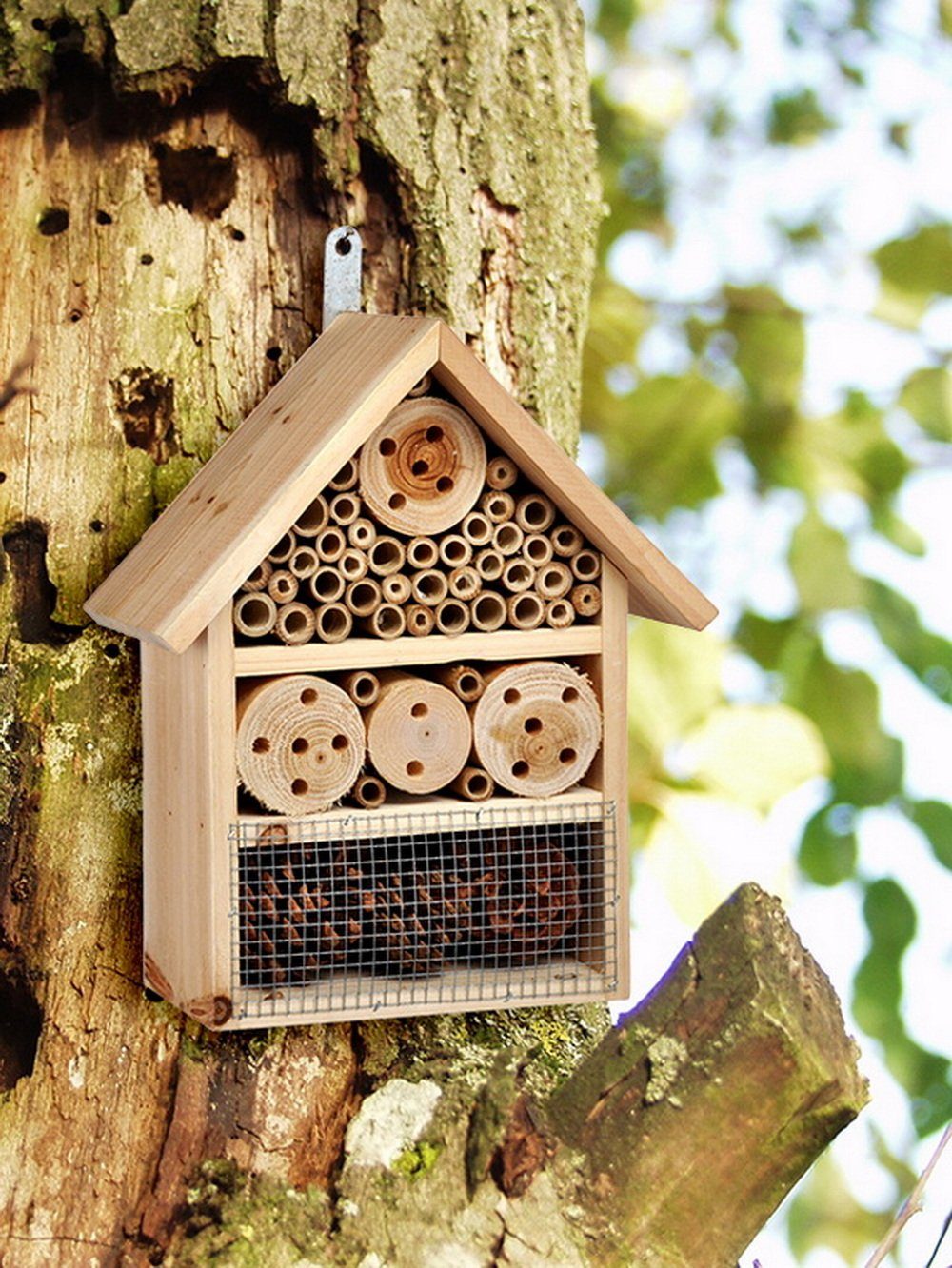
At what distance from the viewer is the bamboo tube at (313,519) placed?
1262mm

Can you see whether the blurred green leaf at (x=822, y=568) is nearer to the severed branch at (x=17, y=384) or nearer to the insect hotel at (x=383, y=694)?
the insect hotel at (x=383, y=694)

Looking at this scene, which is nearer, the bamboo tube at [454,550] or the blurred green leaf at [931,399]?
the bamboo tube at [454,550]

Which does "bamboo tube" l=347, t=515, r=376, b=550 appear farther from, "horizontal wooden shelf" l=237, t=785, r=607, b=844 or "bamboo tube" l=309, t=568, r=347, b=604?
"horizontal wooden shelf" l=237, t=785, r=607, b=844

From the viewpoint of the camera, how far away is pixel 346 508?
1.28m

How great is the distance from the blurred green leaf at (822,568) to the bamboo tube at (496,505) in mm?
925

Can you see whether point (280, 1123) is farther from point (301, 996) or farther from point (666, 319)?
point (666, 319)

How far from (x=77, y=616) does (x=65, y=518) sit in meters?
0.09

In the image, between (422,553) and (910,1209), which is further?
(422,553)

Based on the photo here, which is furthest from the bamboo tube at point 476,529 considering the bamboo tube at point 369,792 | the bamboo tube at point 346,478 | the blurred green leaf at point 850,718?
the blurred green leaf at point 850,718

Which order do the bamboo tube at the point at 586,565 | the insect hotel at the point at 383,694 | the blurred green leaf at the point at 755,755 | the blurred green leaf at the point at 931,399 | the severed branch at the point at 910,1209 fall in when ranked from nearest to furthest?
the severed branch at the point at 910,1209 → the insect hotel at the point at 383,694 → the bamboo tube at the point at 586,565 → the blurred green leaf at the point at 755,755 → the blurred green leaf at the point at 931,399

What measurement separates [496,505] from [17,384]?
0.44 metres

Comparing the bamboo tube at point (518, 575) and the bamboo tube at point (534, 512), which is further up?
the bamboo tube at point (534, 512)

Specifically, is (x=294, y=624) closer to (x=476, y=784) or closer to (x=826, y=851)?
(x=476, y=784)

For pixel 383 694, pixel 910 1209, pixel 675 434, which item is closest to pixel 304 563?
pixel 383 694
